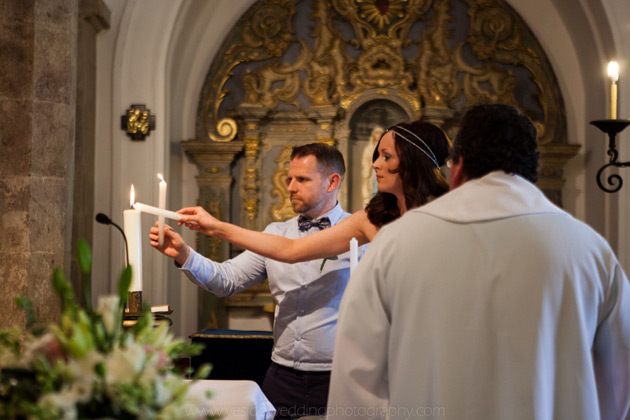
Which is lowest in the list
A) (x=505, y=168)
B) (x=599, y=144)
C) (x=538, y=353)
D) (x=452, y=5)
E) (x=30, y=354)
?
(x=538, y=353)

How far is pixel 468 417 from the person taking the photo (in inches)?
79.4

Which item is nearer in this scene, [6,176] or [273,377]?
[273,377]

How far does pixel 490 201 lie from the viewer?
200cm

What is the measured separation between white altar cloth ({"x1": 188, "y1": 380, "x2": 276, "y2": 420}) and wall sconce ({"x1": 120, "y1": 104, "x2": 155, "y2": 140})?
4.01 m

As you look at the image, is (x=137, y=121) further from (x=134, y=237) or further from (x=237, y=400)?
(x=237, y=400)

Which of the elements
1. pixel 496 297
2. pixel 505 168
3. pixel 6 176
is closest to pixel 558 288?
pixel 496 297

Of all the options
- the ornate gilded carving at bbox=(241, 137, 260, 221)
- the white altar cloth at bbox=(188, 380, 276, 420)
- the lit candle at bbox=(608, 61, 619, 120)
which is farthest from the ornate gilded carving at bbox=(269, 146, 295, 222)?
the white altar cloth at bbox=(188, 380, 276, 420)

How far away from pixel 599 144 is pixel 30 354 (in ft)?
22.2

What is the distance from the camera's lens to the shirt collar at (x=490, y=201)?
199cm

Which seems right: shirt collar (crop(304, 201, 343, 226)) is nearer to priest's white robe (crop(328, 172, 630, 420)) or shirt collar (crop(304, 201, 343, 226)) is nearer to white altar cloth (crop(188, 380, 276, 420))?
white altar cloth (crop(188, 380, 276, 420))

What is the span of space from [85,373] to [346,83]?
21.9ft

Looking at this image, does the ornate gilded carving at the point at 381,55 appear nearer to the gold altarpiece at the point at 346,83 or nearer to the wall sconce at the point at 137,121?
the gold altarpiece at the point at 346,83

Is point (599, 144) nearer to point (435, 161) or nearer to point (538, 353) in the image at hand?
point (435, 161)

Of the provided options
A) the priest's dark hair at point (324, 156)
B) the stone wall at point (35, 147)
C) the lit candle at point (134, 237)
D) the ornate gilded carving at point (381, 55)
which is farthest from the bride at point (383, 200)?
the ornate gilded carving at point (381, 55)
